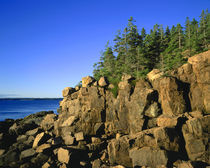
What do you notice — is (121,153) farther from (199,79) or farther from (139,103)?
(199,79)

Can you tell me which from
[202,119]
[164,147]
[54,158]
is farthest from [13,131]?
[202,119]

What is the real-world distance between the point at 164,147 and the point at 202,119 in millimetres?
5513

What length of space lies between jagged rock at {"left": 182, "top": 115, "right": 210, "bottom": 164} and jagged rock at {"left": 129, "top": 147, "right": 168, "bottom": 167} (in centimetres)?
371

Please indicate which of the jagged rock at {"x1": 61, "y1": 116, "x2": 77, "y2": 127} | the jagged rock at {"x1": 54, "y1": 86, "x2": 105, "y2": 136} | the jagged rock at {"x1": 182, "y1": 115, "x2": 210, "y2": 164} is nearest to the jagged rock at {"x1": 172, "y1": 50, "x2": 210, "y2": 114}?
the jagged rock at {"x1": 182, "y1": 115, "x2": 210, "y2": 164}

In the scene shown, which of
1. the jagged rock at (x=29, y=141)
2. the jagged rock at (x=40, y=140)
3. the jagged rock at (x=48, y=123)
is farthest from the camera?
the jagged rock at (x=48, y=123)

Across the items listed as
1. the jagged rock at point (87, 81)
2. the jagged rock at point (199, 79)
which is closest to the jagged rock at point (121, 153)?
the jagged rock at point (199, 79)

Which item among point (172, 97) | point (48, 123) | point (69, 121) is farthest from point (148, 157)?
point (48, 123)

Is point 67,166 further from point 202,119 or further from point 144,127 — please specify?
point 202,119

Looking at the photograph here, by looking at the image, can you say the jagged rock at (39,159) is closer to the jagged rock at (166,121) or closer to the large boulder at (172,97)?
the jagged rock at (166,121)

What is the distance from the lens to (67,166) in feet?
55.0

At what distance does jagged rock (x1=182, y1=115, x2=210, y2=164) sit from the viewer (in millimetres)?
14867

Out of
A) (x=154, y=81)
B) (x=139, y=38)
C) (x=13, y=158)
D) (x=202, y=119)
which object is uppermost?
(x=139, y=38)

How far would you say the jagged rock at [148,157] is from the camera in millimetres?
14109

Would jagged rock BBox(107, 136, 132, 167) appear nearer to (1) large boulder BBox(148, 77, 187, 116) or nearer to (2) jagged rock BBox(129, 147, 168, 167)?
(2) jagged rock BBox(129, 147, 168, 167)
